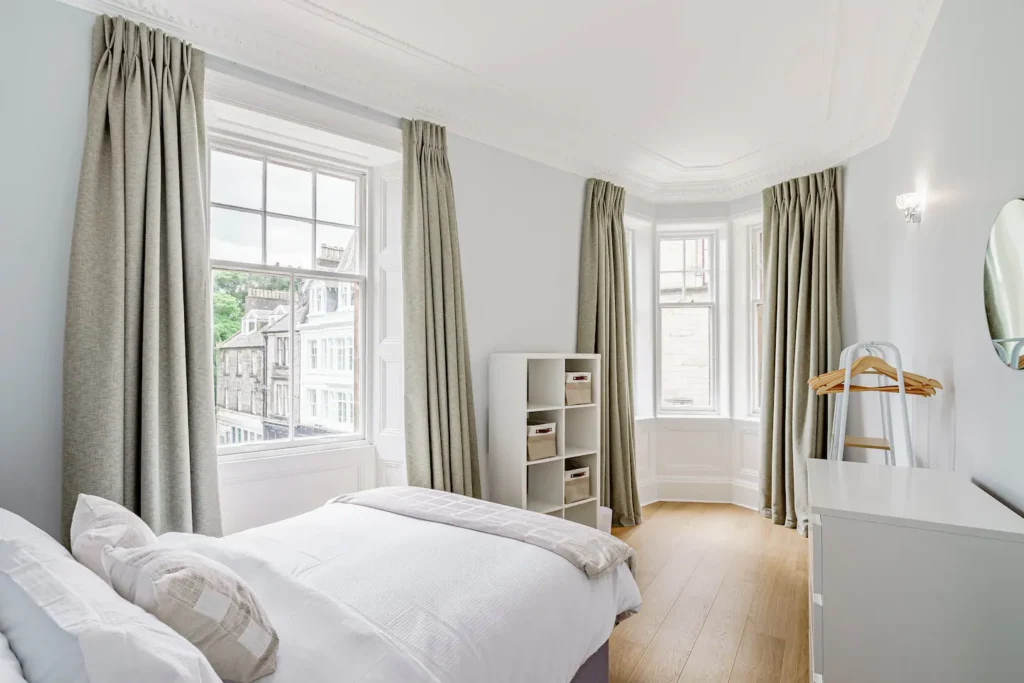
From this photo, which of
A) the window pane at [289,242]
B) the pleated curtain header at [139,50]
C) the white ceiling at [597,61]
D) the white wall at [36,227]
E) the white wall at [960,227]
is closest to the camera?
the white wall at [960,227]

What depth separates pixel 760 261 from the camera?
16.8 feet

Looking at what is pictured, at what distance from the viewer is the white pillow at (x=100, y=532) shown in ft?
4.53

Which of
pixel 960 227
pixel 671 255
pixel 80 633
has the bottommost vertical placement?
pixel 80 633

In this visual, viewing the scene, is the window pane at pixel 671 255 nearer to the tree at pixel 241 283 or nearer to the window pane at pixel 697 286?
the window pane at pixel 697 286

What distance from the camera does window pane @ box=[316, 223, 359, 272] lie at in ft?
11.0

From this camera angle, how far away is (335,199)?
345 cm

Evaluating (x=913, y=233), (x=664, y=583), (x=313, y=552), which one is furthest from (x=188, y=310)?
(x=913, y=233)

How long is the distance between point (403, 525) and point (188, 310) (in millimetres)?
1281

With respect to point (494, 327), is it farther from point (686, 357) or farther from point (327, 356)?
point (686, 357)

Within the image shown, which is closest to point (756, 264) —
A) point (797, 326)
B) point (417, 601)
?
point (797, 326)

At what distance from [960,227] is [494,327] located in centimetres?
244

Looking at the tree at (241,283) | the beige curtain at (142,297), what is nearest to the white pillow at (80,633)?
the beige curtain at (142,297)

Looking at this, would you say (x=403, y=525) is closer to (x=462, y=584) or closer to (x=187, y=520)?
(x=462, y=584)

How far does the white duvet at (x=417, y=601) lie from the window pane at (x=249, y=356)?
970 millimetres
